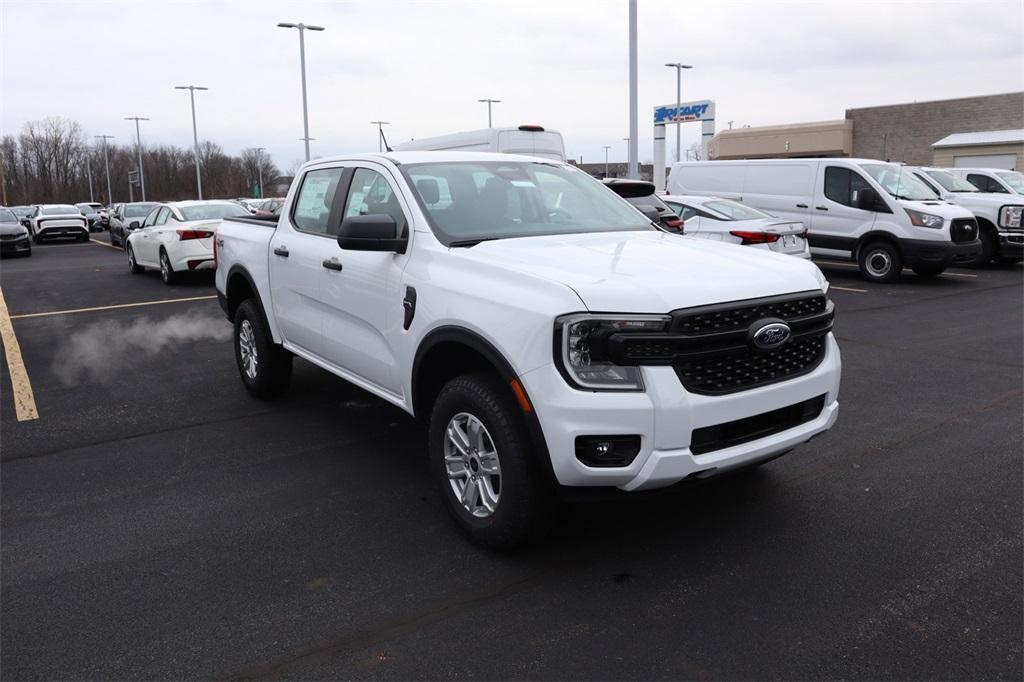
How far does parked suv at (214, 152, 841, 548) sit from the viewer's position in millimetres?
3328

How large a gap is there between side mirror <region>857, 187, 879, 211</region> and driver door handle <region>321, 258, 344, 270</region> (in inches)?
464

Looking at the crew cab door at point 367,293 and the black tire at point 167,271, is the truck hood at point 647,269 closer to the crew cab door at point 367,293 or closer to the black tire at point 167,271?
the crew cab door at point 367,293

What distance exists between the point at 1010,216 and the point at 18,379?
16790 mm

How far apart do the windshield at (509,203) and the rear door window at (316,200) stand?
836mm

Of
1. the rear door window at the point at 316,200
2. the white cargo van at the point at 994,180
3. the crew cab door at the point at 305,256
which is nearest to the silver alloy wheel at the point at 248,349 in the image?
the crew cab door at the point at 305,256

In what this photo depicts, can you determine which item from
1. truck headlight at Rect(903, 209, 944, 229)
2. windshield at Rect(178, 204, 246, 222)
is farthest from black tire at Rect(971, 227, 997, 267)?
windshield at Rect(178, 204, 246, 222)

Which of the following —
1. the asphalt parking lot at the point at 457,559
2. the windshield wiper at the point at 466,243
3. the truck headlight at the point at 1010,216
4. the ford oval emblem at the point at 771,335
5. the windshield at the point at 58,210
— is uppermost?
the windshield at the point at 58,210

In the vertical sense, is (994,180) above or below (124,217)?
above

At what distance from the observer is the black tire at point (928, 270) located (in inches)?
550

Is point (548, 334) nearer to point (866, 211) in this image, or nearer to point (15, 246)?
point (866, 211)

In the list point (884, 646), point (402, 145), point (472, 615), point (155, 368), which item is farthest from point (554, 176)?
point (402, 145)

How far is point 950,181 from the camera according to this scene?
17.8 meters

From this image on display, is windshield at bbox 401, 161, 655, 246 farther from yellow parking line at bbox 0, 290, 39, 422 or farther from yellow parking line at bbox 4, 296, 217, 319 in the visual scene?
yellow parking line at bbox 4, 296, 217, 319

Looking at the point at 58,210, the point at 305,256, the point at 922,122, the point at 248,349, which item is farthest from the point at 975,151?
the point at 305,256
